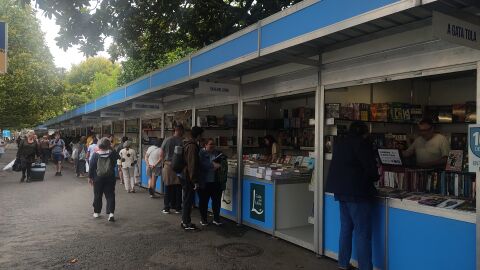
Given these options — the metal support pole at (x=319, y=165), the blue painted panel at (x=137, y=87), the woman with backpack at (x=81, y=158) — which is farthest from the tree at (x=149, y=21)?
the metal support pole at (x=319, y=165)

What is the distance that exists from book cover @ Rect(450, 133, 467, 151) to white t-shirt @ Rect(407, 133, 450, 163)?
1.02 meters

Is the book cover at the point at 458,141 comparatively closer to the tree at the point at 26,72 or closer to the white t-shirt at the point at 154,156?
the white t-shirt at the point at 154,156

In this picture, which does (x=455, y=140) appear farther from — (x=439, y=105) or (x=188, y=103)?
(x=188, y=103)

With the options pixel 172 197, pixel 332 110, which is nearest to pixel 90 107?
pixel 172 197

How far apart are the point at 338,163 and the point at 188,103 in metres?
5.25

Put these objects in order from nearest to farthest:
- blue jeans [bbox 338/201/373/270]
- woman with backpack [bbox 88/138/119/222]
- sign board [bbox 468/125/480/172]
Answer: sign board [bbox 468/125/480/172], blue jeans [bbox 338/201/373/270], woman with backpack [bbox 88/138/119/222]

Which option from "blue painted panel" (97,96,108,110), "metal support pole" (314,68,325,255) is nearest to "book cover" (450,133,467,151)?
"metal support pole" (314,68,325,255)

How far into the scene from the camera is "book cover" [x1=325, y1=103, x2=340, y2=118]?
5414 millimetres

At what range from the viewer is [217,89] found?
6.76 meters

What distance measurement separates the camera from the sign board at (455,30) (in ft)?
9.97

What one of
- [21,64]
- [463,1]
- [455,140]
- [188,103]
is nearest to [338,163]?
[463,1]

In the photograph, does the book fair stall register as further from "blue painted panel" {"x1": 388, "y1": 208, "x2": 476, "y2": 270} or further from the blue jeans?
the blue jeans

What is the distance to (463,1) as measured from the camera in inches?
127

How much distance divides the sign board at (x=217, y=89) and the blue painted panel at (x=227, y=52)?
29cm
